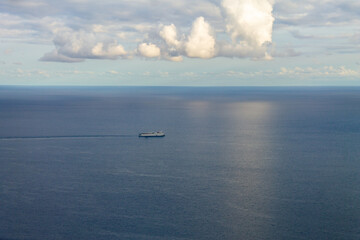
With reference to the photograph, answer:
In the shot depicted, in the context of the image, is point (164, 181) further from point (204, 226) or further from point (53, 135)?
point (53, 135)

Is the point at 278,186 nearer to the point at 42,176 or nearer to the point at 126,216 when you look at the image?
the point at 126,216

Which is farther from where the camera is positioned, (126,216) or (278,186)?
(278,186)

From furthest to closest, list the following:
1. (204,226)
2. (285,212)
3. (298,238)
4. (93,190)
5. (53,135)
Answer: (53,135) → (93,190) → (285,212) → (204,226) → (298,238)

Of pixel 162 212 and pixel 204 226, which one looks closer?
pixel 204 226

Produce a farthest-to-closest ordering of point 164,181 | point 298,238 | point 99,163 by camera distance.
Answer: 1. point 99,163
2. point 164,181
3. point 298,238

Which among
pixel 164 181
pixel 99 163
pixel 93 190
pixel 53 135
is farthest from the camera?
pixel 53 135

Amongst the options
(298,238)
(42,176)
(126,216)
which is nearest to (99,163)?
(42,176)

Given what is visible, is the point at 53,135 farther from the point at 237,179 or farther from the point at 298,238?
the point at 298,238

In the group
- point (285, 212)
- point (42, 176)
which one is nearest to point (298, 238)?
point (285, 212)

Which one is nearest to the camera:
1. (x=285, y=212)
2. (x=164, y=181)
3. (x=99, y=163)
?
(x=285, y=212)
